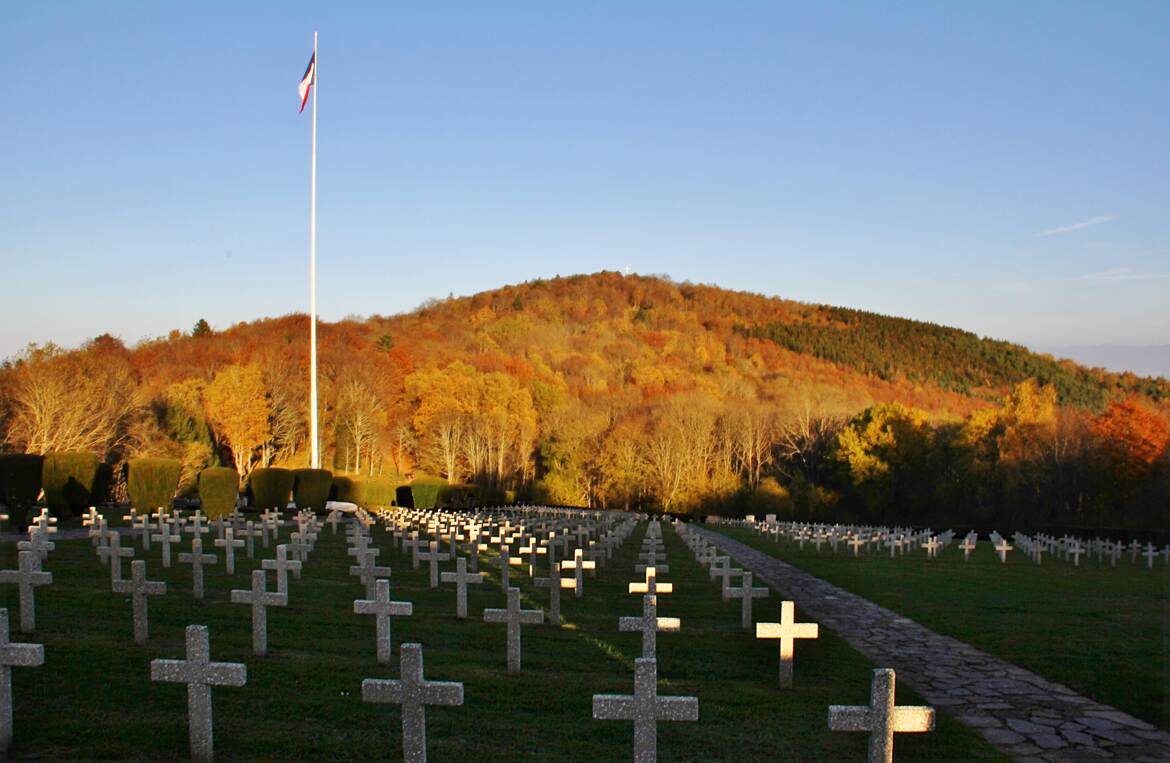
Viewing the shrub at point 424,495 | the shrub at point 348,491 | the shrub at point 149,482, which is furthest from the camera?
the shrub at point 348,491

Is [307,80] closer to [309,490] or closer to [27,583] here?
[309,490]

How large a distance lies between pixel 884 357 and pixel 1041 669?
115074 millimetres

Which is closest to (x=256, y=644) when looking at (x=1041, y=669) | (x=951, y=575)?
(x=1041, y=669)

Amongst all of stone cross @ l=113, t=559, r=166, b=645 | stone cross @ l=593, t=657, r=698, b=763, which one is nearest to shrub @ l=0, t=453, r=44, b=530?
stone cross @ l=113, t=559, r=166, b=645

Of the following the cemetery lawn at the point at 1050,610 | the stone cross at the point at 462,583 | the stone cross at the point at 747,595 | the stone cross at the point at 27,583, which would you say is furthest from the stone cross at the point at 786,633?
the stone cross at the point at 27,583

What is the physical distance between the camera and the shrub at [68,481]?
29703mm

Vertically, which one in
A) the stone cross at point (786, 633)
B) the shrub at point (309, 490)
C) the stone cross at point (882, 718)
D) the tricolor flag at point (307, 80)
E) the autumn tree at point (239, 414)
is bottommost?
the shrub at point (309, 490)

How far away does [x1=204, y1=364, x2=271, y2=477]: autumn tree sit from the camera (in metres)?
67.6

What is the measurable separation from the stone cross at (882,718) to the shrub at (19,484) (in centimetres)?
Result: 2415

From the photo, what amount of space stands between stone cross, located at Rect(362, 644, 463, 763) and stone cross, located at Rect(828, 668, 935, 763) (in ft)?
7.26

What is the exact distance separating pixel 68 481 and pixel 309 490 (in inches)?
457

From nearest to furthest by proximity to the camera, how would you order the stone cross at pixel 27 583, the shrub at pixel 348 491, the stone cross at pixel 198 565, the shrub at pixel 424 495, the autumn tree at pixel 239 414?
1. the stone cross at pixel 27 583
2. the stone cross at pixel 198 565
3. the shrub at pixel 424 495
4. the shrub at pixel 348 491
5. the autumn tree at pixel 239 414

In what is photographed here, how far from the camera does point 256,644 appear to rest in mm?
9648

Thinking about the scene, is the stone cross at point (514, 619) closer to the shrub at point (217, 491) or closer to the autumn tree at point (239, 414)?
the shrub at point (217, 491)
